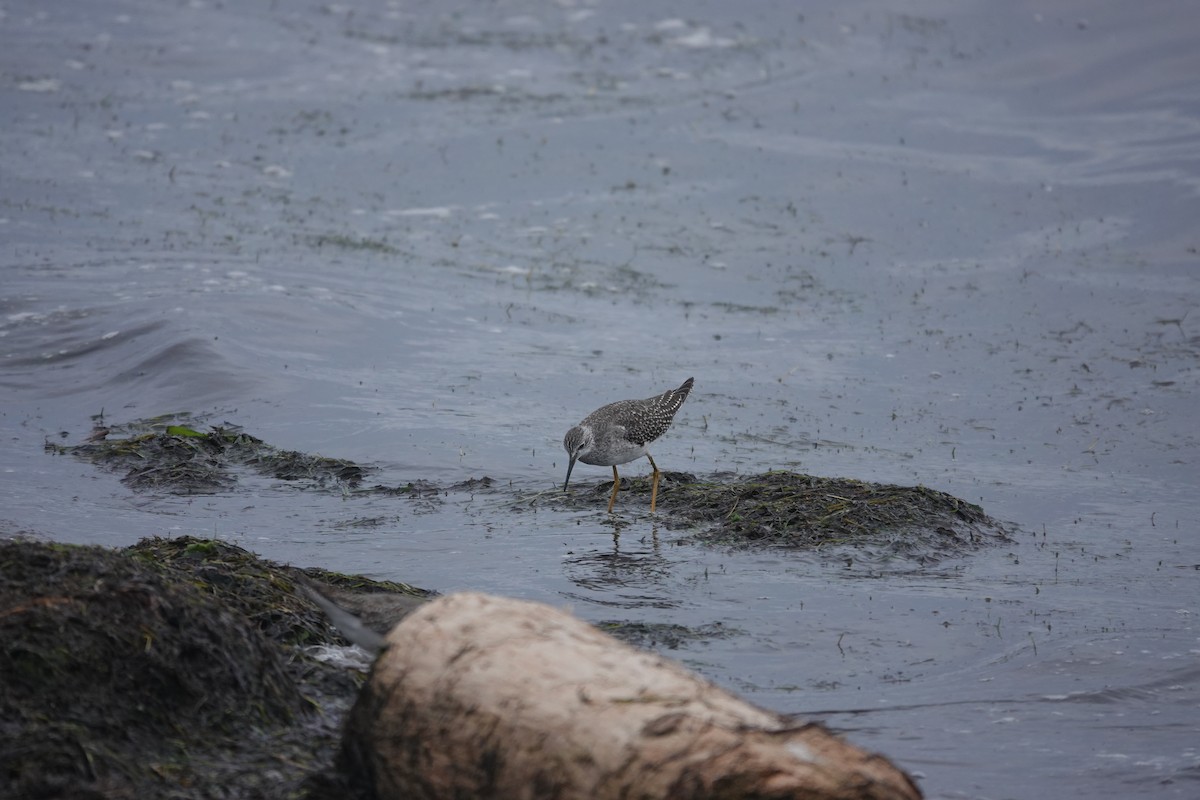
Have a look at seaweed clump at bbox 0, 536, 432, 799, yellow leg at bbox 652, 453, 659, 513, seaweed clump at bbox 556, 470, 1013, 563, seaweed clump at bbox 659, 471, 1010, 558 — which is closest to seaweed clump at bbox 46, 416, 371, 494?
yellow leg at bbox 652, 453, 659, 513

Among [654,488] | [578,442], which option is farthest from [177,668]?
[654,488]

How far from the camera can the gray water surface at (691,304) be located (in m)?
7.86

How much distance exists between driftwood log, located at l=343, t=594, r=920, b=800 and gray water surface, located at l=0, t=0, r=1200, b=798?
2.18 m

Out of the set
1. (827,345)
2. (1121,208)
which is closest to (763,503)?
(827,345)

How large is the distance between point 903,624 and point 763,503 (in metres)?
1.86

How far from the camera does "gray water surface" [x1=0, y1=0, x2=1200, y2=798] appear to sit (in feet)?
25.8

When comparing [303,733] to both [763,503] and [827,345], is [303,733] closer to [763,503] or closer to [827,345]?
[763,503]

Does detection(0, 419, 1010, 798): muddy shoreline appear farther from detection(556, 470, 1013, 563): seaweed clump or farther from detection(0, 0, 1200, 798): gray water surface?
detection(556, 470, 1013, 563): seaweed clump

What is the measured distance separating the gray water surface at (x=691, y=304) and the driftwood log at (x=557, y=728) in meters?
2.18

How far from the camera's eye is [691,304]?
15.2 meters

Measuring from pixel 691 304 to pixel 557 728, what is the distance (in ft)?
37.3

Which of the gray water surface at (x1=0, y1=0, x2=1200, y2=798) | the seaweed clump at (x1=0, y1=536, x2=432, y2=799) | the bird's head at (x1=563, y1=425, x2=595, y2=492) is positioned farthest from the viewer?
the bird's head at (x1=563, y1=425, x2=595, y2=492)

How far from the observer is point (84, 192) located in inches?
699

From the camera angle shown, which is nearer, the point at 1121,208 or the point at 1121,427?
the point at 1121,427
